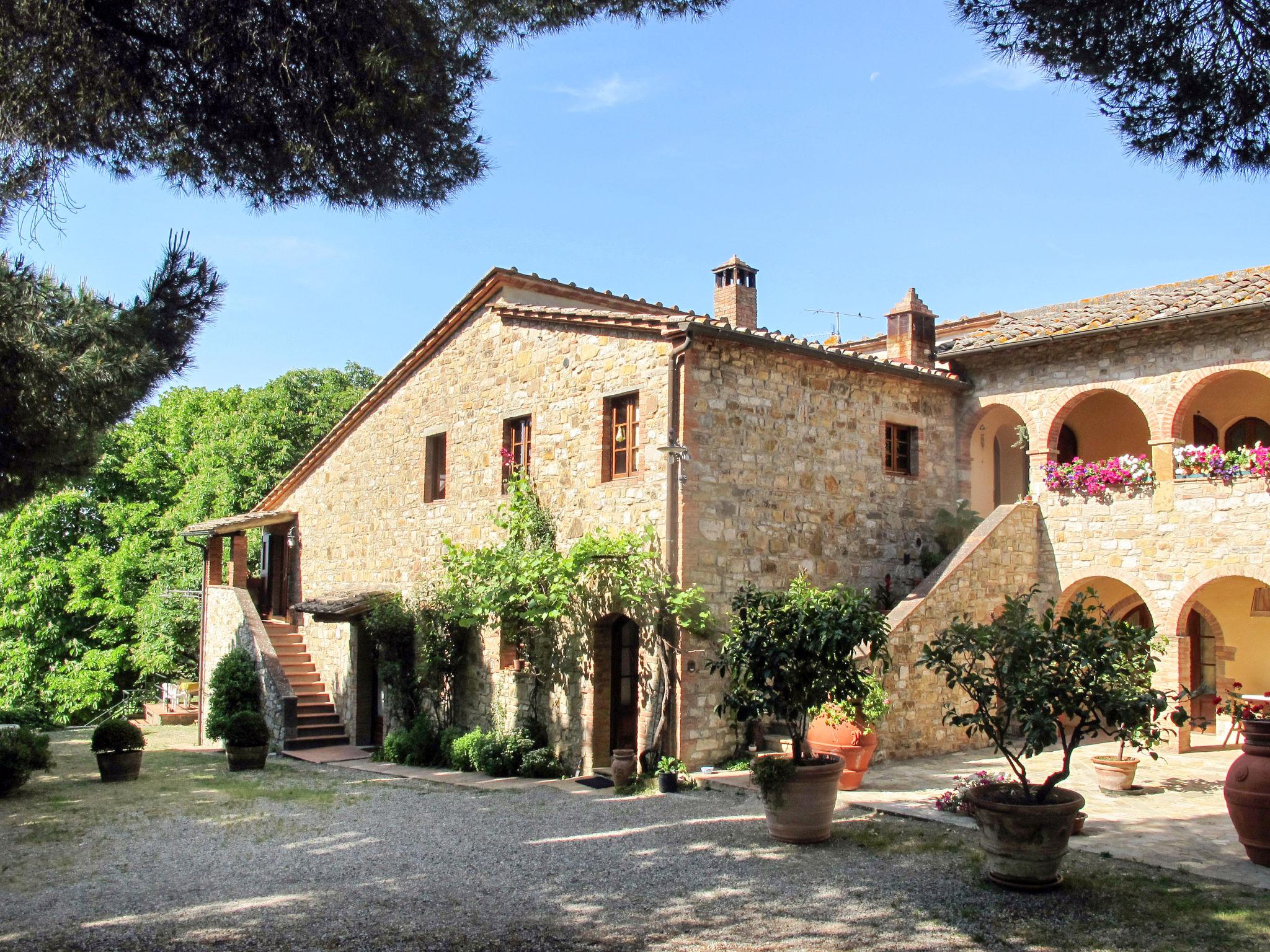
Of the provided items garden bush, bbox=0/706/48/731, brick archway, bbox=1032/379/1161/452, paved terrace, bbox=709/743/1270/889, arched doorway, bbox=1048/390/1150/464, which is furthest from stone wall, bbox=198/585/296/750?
arched doorway, bbox=1048/390/1150/464

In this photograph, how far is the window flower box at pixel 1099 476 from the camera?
13.4 m

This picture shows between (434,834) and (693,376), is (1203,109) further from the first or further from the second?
(434,834)

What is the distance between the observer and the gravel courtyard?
6.21 meters

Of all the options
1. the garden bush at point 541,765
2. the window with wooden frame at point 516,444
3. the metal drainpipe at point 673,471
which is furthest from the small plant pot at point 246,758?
the metal drainpipe at point 673,471

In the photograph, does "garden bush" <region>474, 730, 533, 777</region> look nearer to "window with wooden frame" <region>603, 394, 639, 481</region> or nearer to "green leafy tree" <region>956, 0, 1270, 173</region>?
"window with wooden frame" <region>603, 394, 639, 481</region>

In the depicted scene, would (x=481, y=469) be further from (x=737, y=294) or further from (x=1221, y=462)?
(x=1221, y=462)

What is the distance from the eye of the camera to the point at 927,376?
1420 centimetres

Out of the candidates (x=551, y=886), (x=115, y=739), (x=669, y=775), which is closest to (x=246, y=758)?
(x=115, y=739)

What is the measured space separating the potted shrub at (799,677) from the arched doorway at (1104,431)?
30.1 feet

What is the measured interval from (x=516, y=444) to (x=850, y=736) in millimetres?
6405

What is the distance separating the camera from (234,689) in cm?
1788

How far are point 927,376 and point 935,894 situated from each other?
339 inches

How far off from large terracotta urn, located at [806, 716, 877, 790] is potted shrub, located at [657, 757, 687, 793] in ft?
4.67

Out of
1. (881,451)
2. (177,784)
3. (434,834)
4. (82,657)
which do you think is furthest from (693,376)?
(82,657)
